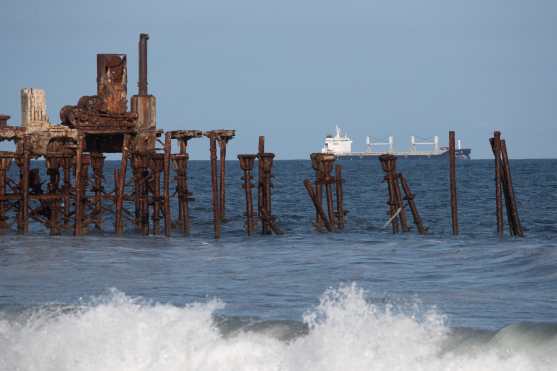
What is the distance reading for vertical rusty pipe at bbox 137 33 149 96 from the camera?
99.1 ft

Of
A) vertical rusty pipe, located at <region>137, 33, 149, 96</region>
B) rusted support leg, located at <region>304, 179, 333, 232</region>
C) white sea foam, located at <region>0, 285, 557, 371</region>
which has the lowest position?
white sea foam, located at <region>0, 285, 557, 371</region>

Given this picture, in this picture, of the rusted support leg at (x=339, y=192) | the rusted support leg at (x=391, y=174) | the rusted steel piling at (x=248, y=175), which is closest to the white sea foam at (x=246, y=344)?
the rusted steel piling at (x=248, y=175)

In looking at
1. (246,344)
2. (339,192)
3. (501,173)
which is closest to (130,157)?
(339,192)

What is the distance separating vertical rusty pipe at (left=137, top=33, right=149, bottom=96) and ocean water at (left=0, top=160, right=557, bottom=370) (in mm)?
3997

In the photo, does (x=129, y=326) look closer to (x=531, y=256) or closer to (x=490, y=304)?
(x=490, y=304)

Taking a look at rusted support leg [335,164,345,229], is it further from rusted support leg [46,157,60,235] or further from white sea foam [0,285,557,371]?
white sea foam [0,285,557,371]

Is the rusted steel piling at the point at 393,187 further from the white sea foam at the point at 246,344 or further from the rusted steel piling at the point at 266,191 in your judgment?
the white sea foam at the point at 246,344

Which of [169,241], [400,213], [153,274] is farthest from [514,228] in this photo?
[153,274]

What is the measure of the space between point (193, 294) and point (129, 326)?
3.40 metres

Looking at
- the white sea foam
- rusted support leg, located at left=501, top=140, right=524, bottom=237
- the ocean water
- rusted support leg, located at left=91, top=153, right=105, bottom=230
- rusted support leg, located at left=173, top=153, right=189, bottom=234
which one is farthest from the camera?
rusted support leg, located at left=91, top=153, right=105, bottom=230

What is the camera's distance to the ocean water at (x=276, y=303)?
1461cm

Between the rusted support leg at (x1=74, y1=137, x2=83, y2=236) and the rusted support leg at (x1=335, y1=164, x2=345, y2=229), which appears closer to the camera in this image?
the rusted support leg at (x1=74, y1=137, x2=83, y2=236)

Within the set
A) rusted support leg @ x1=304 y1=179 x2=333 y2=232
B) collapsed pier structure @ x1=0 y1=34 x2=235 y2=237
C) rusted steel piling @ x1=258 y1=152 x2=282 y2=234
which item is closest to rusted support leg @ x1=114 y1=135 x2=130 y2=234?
collapsed pier structure @ x1=0 y1=34 x2=235 y2=237

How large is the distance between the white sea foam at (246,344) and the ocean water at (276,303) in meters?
0.02
